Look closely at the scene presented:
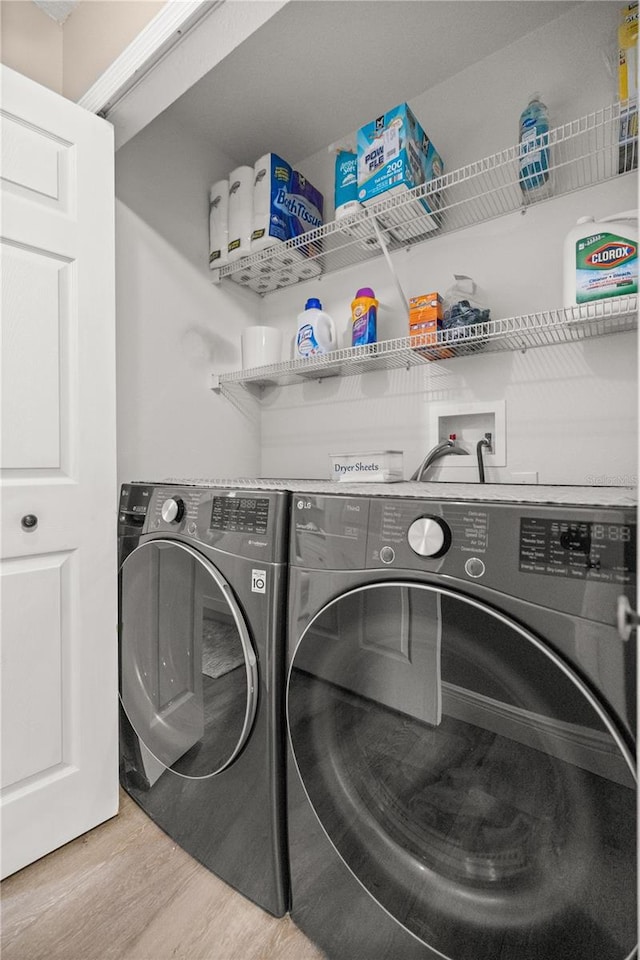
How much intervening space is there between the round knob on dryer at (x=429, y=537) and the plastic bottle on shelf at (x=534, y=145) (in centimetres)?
110

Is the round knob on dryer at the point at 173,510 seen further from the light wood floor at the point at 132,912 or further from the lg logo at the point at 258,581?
the light wood floor at the point at 132,912

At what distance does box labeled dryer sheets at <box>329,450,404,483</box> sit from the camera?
4.84 ft

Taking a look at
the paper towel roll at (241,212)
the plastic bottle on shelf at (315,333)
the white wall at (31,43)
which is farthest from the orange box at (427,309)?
the white wall at (31,43)

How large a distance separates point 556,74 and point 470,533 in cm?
159

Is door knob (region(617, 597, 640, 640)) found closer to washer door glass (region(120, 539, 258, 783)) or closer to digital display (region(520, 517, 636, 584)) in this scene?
digital display (region(520, 517, 636, 584))

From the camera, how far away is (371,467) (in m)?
1.58

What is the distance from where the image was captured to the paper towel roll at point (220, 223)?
6.34 ft

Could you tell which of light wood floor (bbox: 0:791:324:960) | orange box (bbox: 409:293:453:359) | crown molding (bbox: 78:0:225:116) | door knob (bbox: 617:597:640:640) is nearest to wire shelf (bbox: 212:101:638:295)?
orange box (bbox: 409:293:453:359)

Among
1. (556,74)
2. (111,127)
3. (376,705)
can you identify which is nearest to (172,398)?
(111,127)

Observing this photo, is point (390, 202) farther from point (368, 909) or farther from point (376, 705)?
point (368, 909)

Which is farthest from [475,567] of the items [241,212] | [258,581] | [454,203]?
[241,212]

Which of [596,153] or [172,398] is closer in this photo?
[596,153]

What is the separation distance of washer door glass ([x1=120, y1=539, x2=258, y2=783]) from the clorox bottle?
118 centimetres

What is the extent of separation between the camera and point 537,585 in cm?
71
